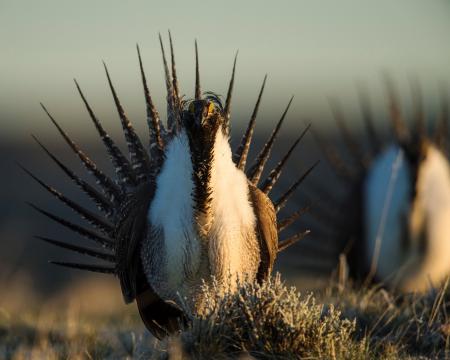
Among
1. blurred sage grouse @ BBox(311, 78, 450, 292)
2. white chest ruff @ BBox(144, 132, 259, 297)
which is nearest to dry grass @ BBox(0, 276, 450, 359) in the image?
white chest ruff @ BBox(144, 132, 259, 297)

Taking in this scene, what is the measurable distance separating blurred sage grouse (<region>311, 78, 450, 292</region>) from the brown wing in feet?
5.05

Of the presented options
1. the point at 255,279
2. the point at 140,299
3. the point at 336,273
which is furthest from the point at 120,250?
the point at 336,273

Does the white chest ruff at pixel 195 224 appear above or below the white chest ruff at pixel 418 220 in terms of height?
→ above

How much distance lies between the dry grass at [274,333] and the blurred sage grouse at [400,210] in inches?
45.8

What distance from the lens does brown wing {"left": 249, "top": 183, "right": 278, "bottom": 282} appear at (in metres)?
3.64

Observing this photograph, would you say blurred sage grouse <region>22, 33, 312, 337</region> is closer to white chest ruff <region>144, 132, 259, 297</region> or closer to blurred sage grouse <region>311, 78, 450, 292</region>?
white chest ruff <region>144, 132, 259, 297</region>

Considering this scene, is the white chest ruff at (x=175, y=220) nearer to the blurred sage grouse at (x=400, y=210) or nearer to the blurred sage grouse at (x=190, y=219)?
the blurred sage grouse at (x=190, y=219)

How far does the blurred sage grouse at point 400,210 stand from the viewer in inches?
211

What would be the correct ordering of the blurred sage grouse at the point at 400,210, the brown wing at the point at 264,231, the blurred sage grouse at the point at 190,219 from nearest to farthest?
the blurred sage grouse at the point at 190,219 < the brown wing at the point at 264,231 < the blurred sage grouse at the point at 400,210

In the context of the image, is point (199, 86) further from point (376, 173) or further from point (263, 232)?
point (376, 173)

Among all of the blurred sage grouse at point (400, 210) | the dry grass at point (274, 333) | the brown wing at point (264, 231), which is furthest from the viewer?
the blurred sage grouse at point (400, 210)

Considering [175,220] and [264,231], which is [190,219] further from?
[264,231]

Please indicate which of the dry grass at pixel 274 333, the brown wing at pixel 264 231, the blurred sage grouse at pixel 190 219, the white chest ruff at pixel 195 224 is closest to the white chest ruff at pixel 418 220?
the dry grass at pixel 274 333

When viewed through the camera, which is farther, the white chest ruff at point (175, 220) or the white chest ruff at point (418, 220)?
the white chest ruff at point (418, 220)
